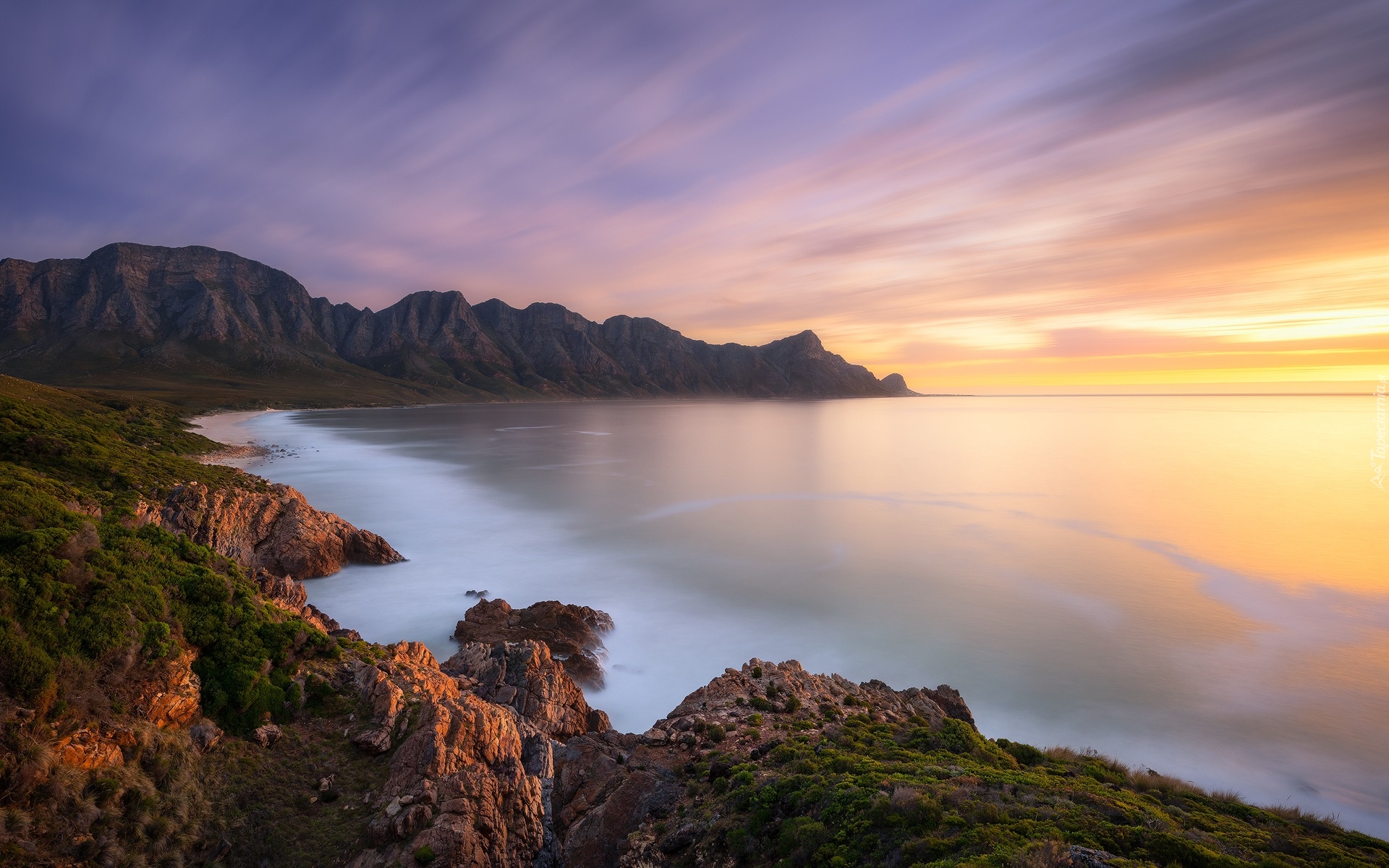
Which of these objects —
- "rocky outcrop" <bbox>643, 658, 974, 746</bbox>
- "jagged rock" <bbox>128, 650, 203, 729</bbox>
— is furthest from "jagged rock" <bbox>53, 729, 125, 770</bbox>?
"rocky outcrop" <bbox>643, 658, 974, 746</bbox>

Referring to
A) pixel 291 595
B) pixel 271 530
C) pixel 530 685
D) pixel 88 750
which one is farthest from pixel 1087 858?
pixel 271 530

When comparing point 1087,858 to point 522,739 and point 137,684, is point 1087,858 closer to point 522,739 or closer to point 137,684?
point 522,739

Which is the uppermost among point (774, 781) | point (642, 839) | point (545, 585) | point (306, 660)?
point (306, 660)

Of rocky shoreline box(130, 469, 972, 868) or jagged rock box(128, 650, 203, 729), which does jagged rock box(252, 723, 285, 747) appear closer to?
rocky shoreline box(130, 469, 972, 868)

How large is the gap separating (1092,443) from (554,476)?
100 metres

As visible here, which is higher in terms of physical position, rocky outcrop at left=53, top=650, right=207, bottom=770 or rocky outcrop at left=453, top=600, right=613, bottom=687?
rocky outcrop at left=53, top=650, right=207, bottom=770

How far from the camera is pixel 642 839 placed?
1045cm

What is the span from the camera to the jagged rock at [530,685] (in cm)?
1502

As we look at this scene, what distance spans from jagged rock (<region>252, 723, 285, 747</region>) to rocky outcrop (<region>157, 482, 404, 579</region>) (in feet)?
53.1

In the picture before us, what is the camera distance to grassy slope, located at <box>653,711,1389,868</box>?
8.24 meters

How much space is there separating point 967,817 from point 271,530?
3198cm

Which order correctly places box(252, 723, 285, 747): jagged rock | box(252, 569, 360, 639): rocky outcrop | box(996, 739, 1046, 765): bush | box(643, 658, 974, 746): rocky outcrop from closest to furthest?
box(252, 723, 285, 747): jagged rock, box(996, 739, 1046, 765): bush, box(643, 658, 974, 746): rocky outcrop, box(252, 569, 360, 639): rocky outcrop

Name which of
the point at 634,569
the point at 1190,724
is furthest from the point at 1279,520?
the point at 634,569

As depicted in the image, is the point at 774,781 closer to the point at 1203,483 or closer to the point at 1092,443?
the point at 1203,483
